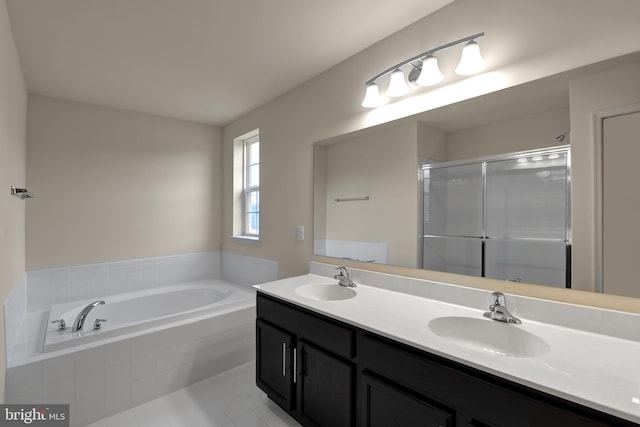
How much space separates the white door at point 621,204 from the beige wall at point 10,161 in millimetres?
2825

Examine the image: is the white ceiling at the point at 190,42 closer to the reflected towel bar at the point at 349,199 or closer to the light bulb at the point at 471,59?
the light bulb at the point at 471,59

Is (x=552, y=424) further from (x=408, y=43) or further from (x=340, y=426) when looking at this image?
(x=408, y=43)

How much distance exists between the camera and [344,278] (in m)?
1.94

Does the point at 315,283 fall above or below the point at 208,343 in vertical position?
above

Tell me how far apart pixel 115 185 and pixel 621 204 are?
12.3 ft

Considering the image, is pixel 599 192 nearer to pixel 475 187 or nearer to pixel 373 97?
pixel 475 187

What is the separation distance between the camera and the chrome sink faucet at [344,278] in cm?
190

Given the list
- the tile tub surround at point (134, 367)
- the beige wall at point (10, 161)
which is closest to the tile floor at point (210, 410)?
the tile tub surround at point (134, 367)

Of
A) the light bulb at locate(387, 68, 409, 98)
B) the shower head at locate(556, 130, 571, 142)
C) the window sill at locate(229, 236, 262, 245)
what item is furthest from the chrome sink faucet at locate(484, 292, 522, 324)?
the window sill at locate(229, 236, 262, 245)

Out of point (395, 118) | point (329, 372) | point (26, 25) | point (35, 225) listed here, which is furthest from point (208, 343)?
point (26, 25)

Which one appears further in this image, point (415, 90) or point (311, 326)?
point (415, 90)

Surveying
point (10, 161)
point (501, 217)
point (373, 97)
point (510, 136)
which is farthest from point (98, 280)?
point (510, 136)

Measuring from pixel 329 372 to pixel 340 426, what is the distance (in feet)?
0.78

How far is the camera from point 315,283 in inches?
78.5
